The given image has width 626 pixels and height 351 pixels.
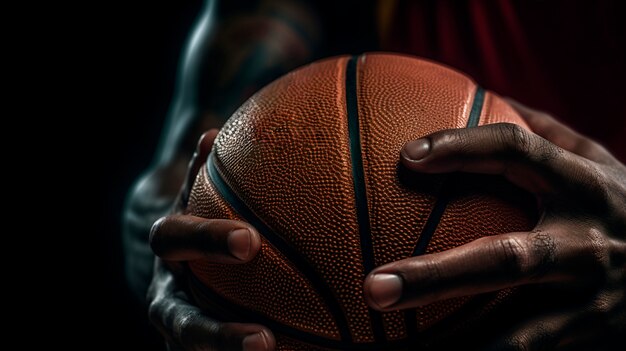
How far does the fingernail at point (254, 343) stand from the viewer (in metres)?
0.62

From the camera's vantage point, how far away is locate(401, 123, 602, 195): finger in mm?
606

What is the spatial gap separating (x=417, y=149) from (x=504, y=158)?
0.09 meters

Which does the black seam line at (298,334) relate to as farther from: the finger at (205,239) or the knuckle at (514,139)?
the knuckle at (514,139)

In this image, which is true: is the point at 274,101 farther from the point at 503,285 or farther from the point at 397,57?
the point at 503,285

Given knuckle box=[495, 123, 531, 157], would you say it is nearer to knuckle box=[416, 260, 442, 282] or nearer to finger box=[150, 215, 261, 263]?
knuckle box=[416, 260, 442, 282]

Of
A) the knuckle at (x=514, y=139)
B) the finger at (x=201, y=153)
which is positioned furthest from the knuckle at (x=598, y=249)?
the finger at (x=201, y=153)

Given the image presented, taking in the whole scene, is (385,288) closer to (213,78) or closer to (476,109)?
(476,109)

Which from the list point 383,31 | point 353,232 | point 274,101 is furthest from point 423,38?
point 353,232

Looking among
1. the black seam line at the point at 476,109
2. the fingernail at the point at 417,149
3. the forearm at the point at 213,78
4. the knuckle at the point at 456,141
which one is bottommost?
the forearm at the point at 213,78

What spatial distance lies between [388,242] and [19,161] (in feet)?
5.54

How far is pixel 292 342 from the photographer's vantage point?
2.12ft

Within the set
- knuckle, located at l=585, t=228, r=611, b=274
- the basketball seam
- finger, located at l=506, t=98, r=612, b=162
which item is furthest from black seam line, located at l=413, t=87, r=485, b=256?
finger, located at l=506, t=98, r=612, b=162

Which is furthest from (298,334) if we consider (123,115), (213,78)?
(123,115)

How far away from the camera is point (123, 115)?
2139mm
